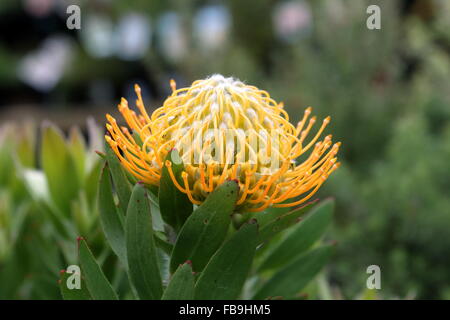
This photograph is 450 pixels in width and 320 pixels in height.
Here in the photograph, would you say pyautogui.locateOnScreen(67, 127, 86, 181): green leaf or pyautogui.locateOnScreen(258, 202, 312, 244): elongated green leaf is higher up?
pyautogui.locateOnScreen(67, 127, 86, 181): green leaf

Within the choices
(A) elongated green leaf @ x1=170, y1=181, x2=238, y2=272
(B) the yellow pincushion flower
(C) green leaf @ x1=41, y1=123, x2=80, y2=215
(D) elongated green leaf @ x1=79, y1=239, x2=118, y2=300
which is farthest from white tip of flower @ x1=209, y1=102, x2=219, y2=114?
(C) green leaf @ x1=41, y1=123, x2=80, y2=215

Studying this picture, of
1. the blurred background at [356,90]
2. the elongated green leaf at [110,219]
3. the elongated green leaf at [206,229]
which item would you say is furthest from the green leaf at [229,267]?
the blurred background at [356,90]

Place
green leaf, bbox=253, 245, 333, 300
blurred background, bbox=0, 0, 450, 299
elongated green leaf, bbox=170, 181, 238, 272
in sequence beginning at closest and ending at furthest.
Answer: elongated green leaf, bbox=170, 181, 238, 272, green leaf, bbox=253, 245, 333, 300, blurred background, bbox=0, 0, 450, 299

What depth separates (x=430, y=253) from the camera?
193 centimetres

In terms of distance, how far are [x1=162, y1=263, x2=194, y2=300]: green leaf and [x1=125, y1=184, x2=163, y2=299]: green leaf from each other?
0.15 ft

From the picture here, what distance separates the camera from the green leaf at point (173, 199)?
725mm

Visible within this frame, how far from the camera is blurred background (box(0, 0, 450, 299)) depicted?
195cm

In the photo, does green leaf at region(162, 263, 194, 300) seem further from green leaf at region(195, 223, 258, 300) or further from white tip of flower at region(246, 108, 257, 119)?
white tip of flower at region(246, 108, 257, 119)

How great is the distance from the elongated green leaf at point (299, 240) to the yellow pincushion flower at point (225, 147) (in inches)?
7.1

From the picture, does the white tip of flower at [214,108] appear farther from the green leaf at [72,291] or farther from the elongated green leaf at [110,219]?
the green leaf at [72,291]

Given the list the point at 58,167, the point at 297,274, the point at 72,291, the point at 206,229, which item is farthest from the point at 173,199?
the point at 58,167

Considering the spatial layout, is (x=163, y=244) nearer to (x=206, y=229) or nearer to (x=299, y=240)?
(x=206, y=229)

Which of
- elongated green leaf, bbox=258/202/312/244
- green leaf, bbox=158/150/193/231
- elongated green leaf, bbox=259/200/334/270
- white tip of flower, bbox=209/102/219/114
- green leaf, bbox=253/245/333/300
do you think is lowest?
green leaf, bbox=253/245/333/300
